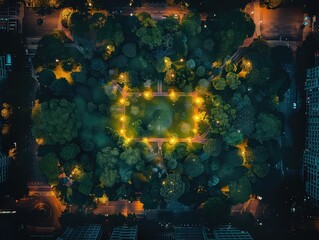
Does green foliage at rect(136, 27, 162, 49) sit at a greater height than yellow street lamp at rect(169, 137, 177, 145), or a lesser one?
greater

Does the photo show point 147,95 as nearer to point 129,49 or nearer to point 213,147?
point 129,49

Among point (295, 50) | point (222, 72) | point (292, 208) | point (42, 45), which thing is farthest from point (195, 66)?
point (292, 208)

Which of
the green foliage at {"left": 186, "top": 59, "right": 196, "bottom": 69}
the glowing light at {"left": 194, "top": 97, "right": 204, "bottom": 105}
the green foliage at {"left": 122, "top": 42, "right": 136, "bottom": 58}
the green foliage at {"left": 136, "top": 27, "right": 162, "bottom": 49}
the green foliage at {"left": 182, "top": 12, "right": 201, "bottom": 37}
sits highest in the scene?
the green foliage at {"left": 182, "top": 12, "right": 201, "bottom": 37}

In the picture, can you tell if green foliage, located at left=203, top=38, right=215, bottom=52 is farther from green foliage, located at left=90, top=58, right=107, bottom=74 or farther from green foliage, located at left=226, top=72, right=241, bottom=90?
green foliage, located at left=90, top=58, right=107, bottom=74

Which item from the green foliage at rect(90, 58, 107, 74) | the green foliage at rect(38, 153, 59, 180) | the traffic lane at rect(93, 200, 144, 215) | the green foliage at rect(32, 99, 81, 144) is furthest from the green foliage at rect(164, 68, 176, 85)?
the green foliage at rect(38, 153, 59, 180)

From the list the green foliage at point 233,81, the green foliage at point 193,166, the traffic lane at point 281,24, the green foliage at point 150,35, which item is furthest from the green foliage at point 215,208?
the traffic lane at point 281,24

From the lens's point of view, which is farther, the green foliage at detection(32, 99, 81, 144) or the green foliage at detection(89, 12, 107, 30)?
the green foliage at detection(89, 12, 107, 30)
